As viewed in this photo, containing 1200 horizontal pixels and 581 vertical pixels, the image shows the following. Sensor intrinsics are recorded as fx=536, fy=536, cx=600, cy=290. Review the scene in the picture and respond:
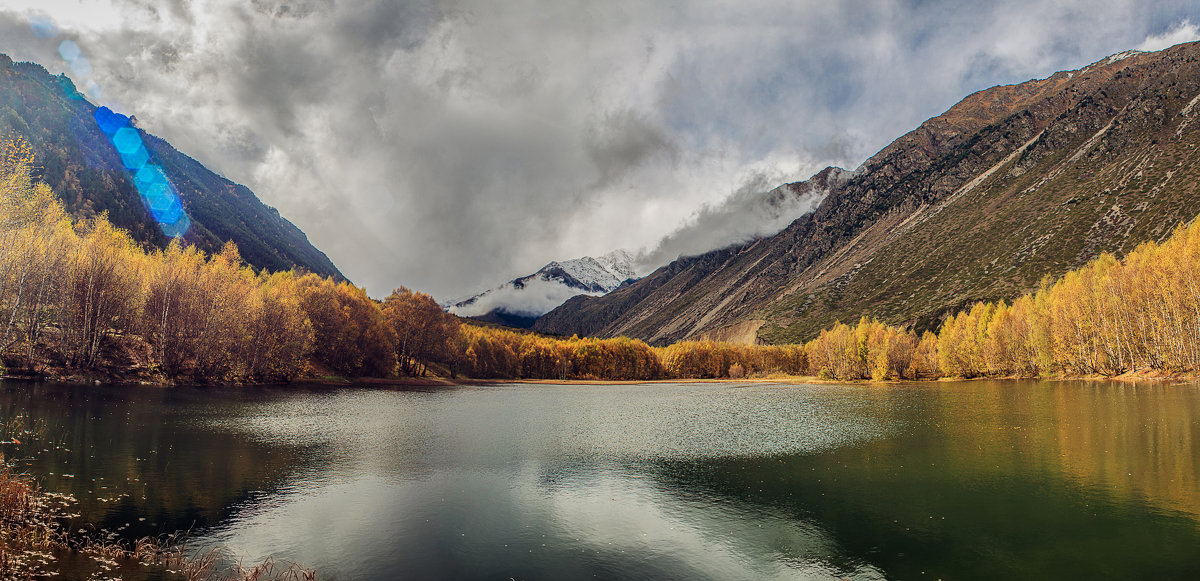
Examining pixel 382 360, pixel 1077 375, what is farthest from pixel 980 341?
pixel 382 360

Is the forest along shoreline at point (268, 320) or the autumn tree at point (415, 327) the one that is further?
the autumn tree at point (415, 327)

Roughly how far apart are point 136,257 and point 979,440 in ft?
361

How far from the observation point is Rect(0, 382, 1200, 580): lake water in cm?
1936

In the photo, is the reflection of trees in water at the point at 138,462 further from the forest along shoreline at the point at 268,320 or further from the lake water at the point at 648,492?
the forest along shoreline at the point at 268,320

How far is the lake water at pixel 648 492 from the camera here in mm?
19359

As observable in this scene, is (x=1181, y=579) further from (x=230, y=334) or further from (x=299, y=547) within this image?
(x=230, y=334)

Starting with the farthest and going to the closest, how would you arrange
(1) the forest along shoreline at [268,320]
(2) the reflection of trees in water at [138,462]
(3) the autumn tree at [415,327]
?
(3) the autumn tree at [415,327], (1) the forest along shoreline at [268,320], (2) the reflection of trees in water at [138,462]

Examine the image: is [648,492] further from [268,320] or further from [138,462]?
[268,320]

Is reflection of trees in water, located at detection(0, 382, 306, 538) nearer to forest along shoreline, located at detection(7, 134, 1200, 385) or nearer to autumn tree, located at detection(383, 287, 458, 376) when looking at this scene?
forest along shoreline, located at detection(7, 134, 1200, 385)

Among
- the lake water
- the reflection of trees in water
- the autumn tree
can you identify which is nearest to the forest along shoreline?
the autumn tree

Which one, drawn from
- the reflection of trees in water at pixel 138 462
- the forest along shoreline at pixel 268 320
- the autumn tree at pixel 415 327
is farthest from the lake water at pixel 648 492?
the autumn tree at pixel 415 327

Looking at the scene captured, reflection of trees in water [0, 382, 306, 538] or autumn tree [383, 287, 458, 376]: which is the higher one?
autumn tree [383, 287, 458, 376]

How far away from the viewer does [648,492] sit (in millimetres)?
29453

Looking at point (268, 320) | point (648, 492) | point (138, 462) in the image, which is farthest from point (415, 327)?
point (648, 492)
